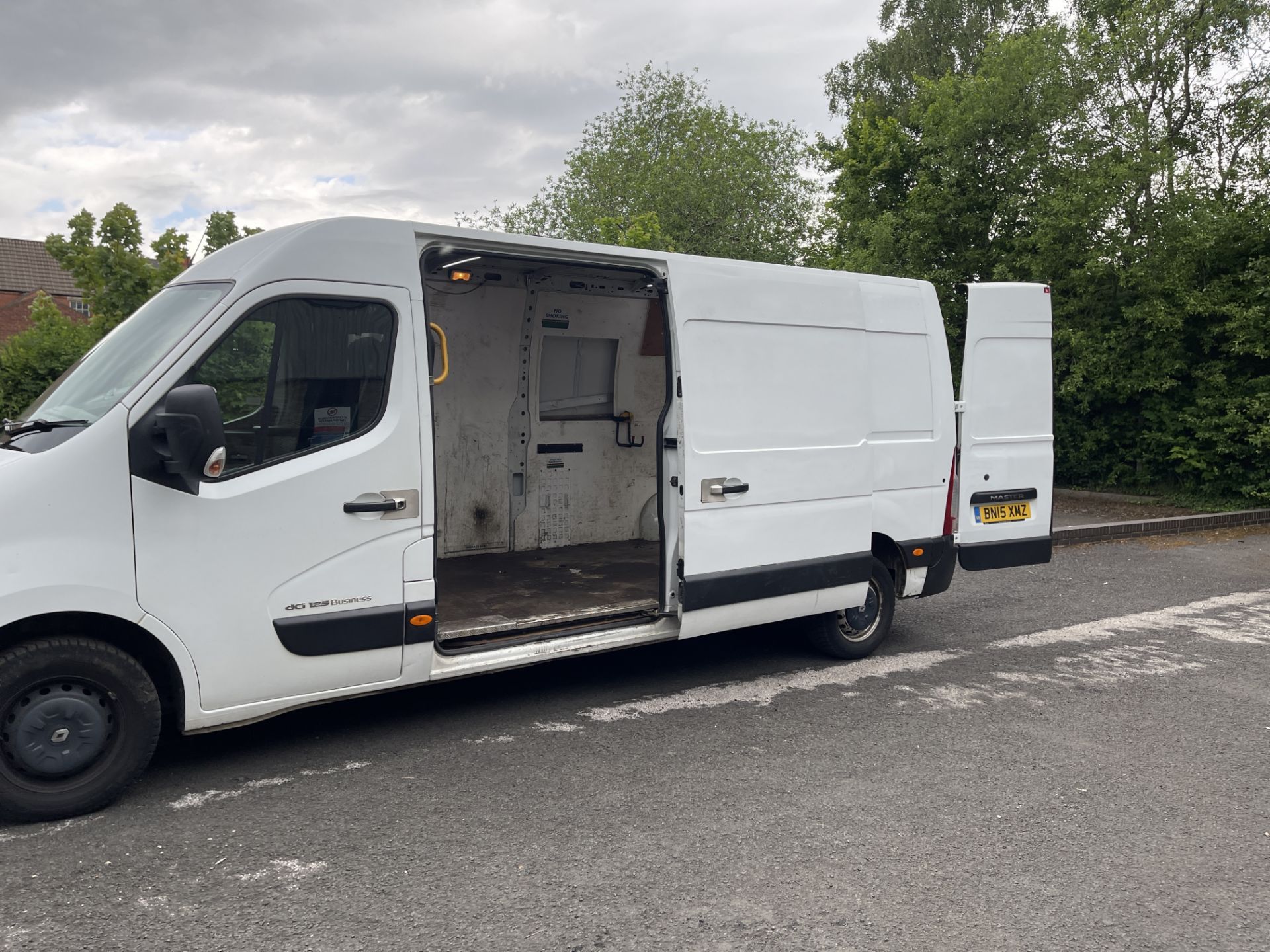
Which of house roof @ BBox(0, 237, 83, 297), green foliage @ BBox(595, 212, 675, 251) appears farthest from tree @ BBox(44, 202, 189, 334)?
house roof @ BBox(0, 237, 83, 297)

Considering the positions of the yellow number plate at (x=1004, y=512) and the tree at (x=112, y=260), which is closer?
the yellow number plate at (x=1004, y=512)

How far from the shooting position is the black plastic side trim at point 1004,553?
6.89 m

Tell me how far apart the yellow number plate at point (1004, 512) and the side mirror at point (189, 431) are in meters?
4.83

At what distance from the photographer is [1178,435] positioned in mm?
15070

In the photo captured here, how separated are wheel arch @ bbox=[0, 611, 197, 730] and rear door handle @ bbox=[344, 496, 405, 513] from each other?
34.9 inches

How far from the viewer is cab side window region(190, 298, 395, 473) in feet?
14.0

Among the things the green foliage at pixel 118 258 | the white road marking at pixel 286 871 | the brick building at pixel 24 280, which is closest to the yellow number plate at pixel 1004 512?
the white road marking at pixel 286 871

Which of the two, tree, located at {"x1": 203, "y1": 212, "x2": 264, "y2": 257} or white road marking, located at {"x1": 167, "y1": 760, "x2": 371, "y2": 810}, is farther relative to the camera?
tree, located at {"x1": 203, "y1": 212, "x2": 264, "y2": 257}

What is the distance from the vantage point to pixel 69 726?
156 inches

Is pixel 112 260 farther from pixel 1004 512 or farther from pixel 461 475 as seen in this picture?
pixel 1004 512

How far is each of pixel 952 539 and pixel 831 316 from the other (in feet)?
5.93

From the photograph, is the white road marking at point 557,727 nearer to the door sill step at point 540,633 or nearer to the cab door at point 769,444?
the door sill step at point 540,633

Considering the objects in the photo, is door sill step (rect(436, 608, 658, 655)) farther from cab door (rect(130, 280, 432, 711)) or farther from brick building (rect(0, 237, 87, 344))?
brick building (rect(0, 237, 87, 344))

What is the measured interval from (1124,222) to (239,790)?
49.9ft
